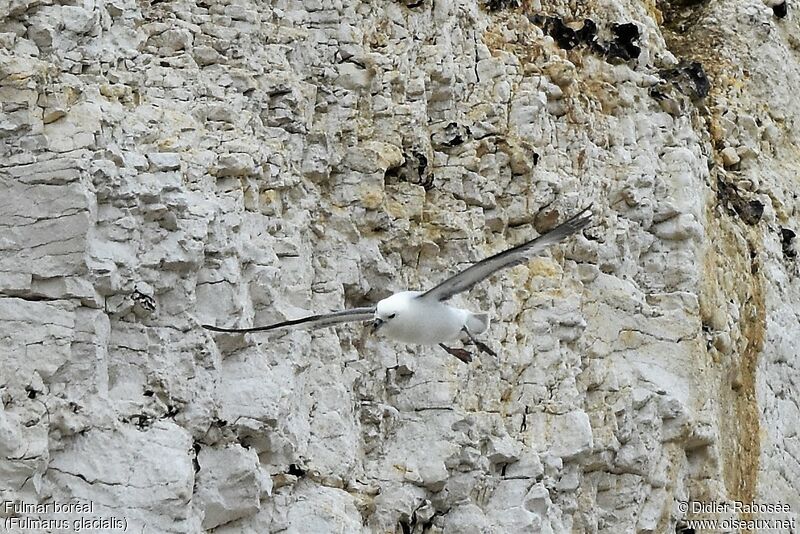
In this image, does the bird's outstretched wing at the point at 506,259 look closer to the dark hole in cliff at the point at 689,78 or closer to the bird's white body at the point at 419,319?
the bird's white body at the point at 419,319

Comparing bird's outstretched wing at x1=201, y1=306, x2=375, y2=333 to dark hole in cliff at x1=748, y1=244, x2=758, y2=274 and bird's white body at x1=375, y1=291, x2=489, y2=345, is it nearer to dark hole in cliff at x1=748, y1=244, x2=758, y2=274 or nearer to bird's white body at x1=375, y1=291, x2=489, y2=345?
bird's white body at x1=375, y1=291, x2=489, y2=345

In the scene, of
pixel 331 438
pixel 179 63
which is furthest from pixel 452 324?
pixel 179 63

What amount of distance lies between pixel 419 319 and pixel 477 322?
78 cm

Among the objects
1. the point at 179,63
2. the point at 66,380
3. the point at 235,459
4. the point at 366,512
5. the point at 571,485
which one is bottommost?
the point at 571,485

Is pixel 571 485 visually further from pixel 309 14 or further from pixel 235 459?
pixel 309 14

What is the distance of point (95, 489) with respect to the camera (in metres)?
7.80

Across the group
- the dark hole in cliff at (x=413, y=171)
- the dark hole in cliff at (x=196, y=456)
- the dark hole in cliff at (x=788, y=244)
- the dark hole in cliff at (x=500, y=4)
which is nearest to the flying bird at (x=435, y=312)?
the dark hole in cliff at (x=196, y=456)

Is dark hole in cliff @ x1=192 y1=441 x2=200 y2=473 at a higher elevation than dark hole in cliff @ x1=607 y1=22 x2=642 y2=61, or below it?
below

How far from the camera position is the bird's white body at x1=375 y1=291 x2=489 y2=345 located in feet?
31.5

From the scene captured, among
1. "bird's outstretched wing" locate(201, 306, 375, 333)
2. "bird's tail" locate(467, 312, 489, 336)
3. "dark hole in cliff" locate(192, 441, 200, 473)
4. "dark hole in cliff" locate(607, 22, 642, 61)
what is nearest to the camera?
"dark hole in cliff" locate(192, 441, 200, 473)

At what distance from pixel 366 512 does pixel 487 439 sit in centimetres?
166

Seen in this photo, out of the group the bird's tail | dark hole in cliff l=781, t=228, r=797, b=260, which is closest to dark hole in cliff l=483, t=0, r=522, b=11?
the bird's tail

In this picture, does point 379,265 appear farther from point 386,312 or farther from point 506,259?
point 506,259

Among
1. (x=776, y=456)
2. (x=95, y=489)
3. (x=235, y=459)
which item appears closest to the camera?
(x=95, y=489)
